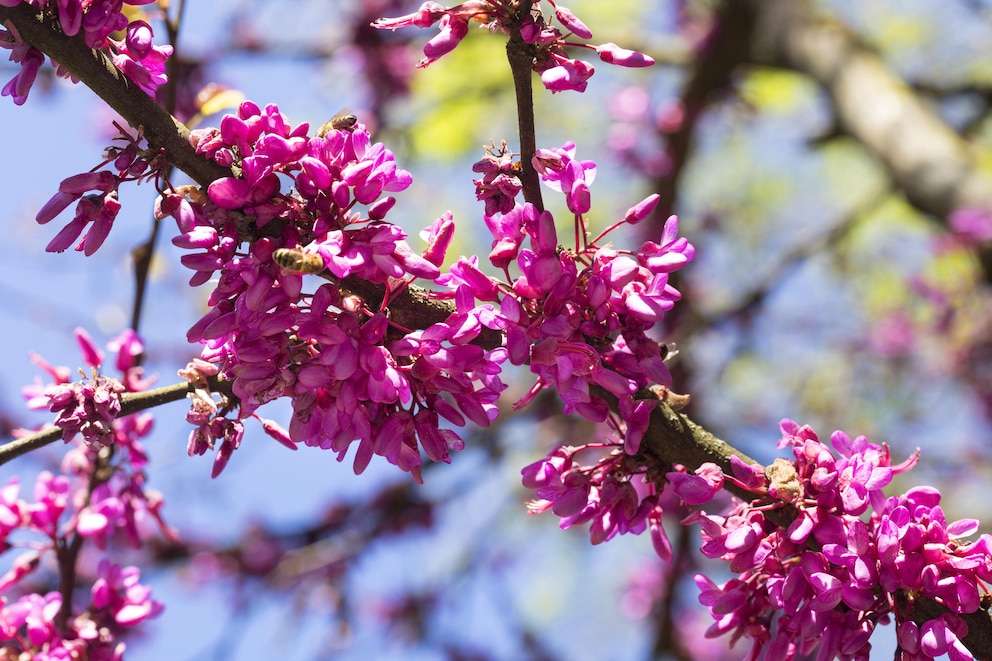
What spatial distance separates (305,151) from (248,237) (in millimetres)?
191

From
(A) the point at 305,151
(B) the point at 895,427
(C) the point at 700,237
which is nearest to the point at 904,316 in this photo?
(B) the point at 895,427

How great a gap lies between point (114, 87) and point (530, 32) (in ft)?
2.57

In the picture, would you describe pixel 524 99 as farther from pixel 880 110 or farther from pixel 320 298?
pixel 880 110

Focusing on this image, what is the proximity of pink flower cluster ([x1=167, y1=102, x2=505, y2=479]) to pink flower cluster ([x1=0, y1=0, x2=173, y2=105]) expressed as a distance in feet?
0.64

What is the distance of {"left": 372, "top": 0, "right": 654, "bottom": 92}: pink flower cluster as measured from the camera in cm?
165

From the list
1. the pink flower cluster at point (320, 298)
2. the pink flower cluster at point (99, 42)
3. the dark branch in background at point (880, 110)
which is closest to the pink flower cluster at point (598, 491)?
the pink flower cluster at point (320, 298)

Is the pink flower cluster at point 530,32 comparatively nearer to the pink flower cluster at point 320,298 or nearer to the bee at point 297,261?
the pink flower cluster at point 320,298

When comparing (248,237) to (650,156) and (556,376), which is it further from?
(650,156)

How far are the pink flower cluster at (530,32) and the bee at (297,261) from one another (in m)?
0.47

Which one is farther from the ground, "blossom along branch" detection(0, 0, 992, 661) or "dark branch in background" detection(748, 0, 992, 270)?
"dark branch in background" detection(748, 0, 992, 270)

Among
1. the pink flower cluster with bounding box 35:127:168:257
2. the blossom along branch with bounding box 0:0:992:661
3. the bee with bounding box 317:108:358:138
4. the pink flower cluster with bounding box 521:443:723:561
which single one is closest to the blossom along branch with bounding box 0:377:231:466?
the blossom along branch with bounding box 0:0:992:661

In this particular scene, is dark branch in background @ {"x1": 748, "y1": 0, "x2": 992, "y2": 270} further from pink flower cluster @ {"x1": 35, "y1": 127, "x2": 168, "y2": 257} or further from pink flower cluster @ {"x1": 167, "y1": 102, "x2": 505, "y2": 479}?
pink flower cluster @ {"x1": 35, "y1": 127, "x2": 168, "y2": 257}

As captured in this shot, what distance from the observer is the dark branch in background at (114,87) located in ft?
5.39

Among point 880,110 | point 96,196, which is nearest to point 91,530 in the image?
point 96,196
